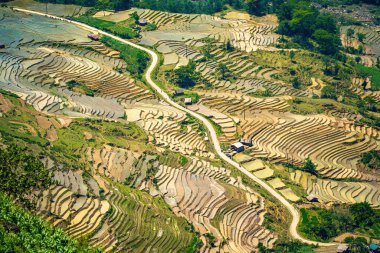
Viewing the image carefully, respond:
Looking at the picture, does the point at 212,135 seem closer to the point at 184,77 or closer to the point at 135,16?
the point at 184,77

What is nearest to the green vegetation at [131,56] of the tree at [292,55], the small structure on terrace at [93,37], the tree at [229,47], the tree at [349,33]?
the small structure on terrace at [93,37]

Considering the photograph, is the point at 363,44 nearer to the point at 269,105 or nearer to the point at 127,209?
the point at 269,105

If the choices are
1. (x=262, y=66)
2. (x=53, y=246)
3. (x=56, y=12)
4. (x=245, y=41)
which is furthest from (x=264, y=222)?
(x=56, y=12)

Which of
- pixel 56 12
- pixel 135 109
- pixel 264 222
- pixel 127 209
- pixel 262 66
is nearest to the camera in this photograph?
pixel 127 209

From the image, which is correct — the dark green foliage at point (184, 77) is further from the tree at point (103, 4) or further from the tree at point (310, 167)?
the tree at point (103, 4)

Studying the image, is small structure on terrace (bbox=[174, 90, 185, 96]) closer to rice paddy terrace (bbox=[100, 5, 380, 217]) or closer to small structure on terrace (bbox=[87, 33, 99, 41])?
rice paddy terrace (bbox=[100, 5, 380, 217])

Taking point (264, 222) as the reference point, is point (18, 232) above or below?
above

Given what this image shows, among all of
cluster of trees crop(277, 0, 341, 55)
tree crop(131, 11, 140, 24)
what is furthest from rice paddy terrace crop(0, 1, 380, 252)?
cluster of trees crop(277, 0, 341, 55)

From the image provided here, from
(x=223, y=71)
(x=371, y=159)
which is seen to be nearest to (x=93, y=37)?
(x=223, y=71)
